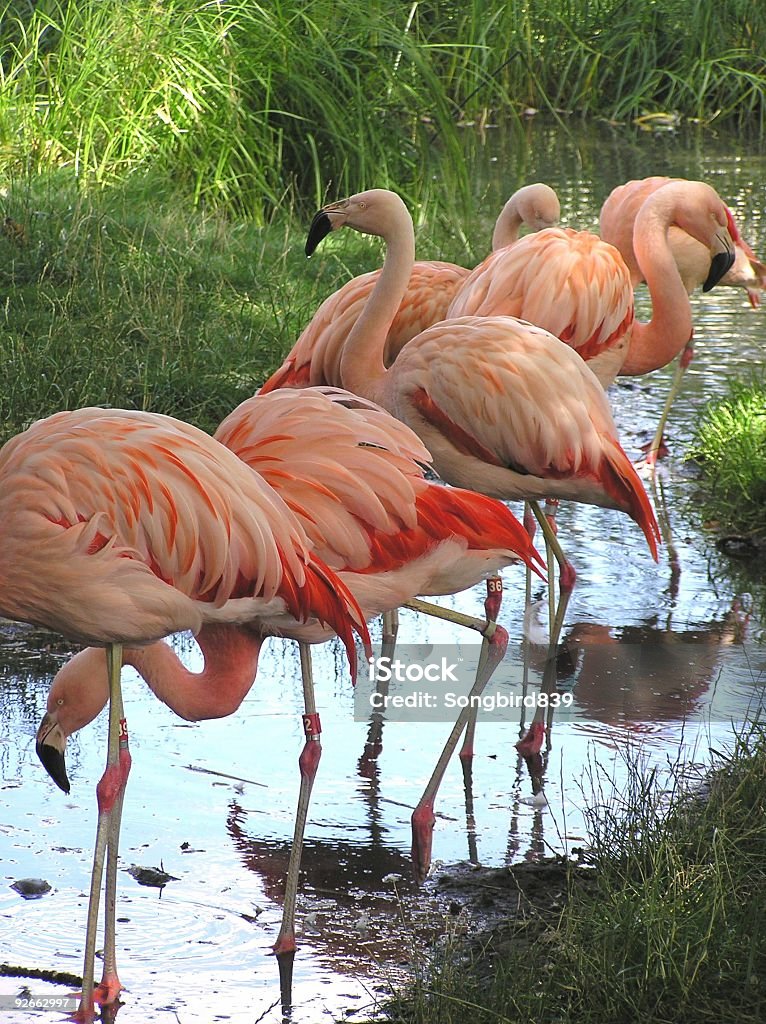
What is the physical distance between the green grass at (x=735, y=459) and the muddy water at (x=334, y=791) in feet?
0.55

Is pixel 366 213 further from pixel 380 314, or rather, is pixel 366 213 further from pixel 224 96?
pixel 224 96

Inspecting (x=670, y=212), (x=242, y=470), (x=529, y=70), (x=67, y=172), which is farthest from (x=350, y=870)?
(x=529, y=70)

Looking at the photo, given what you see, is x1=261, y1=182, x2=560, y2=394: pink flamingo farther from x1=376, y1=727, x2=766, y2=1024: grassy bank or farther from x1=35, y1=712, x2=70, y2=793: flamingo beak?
x1=376, y1=727, x2=766, y2=1024: grassy bank

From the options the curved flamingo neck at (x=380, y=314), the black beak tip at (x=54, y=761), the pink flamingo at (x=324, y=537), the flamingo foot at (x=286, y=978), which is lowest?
the flamingo foot at (x=286, y=978)

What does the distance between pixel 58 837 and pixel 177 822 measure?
29cm

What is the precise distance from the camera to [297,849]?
10.7 ft

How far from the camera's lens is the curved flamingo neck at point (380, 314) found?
477 centimetres

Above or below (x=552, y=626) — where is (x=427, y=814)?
below

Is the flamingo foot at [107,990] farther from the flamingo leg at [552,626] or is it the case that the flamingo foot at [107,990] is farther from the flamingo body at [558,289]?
the flamingo body at [558,289]

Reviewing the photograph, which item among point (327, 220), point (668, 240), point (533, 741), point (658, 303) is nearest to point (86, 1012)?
point (533, 741)

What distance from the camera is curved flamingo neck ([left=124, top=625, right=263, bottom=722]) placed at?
341 centimetres

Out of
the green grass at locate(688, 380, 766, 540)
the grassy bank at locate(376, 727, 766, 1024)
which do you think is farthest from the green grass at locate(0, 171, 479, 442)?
the grassy bank at locate(376, 727, 766, 1024)

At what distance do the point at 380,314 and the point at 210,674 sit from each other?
177cm

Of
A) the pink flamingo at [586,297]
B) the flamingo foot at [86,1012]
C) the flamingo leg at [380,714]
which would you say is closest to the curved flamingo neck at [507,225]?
the pink flamingo at [586,297]
